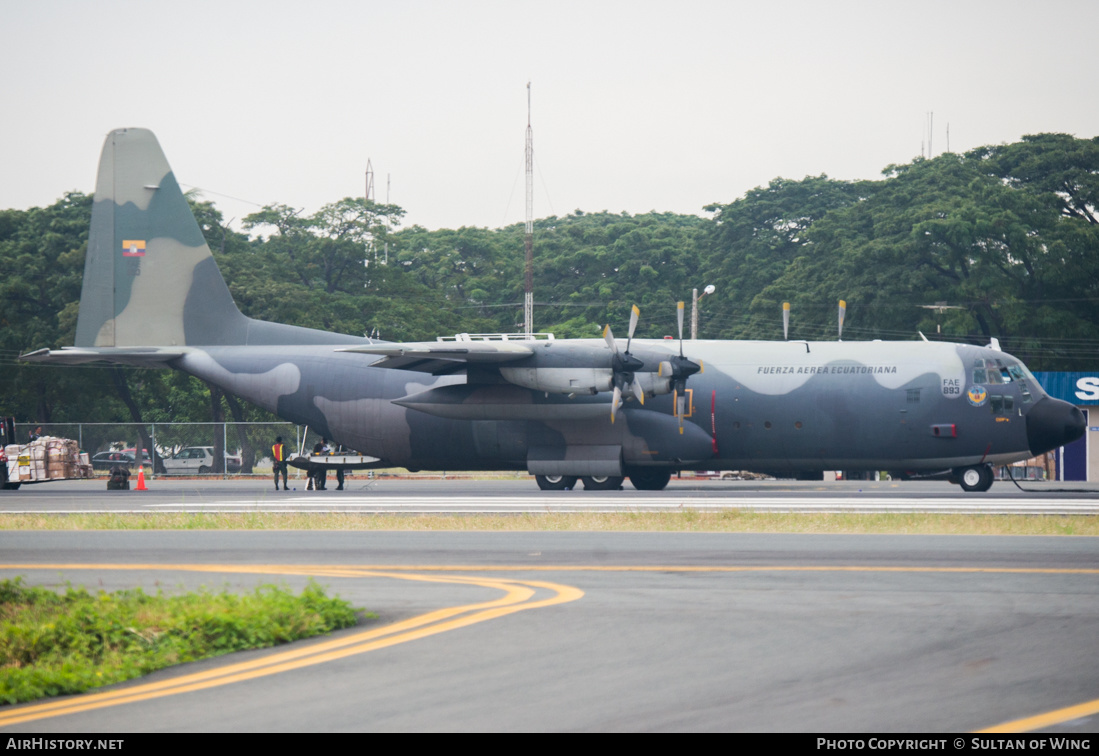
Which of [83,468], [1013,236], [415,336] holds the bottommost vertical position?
[83,468]

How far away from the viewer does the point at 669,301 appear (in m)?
71.6

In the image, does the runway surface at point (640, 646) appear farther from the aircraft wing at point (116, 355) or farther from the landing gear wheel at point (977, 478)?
the aircraft wing at point (116, 355)

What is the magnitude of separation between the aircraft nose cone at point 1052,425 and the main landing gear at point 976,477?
1.68 m

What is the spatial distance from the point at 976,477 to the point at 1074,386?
49.8 ft

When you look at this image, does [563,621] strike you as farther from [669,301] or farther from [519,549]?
[669,301]

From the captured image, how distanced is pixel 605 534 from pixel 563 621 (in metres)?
8.91

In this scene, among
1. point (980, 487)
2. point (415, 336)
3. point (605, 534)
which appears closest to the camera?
point (605, 534)

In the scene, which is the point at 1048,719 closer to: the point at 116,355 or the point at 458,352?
the point at 458,352

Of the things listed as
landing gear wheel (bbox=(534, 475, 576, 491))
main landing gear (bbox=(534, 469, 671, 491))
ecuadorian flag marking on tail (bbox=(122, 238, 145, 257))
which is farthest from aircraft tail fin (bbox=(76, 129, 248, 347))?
main landing gear (bbox=(534, 469, 671, 491))

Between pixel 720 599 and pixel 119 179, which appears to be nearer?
pixel 720 599

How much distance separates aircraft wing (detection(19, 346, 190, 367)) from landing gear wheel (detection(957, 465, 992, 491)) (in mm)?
24822

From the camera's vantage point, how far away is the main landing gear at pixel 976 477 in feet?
96.6

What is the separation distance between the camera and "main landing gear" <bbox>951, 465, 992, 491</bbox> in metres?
29.5

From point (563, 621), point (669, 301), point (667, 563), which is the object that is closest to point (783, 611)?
point (563, 621)
